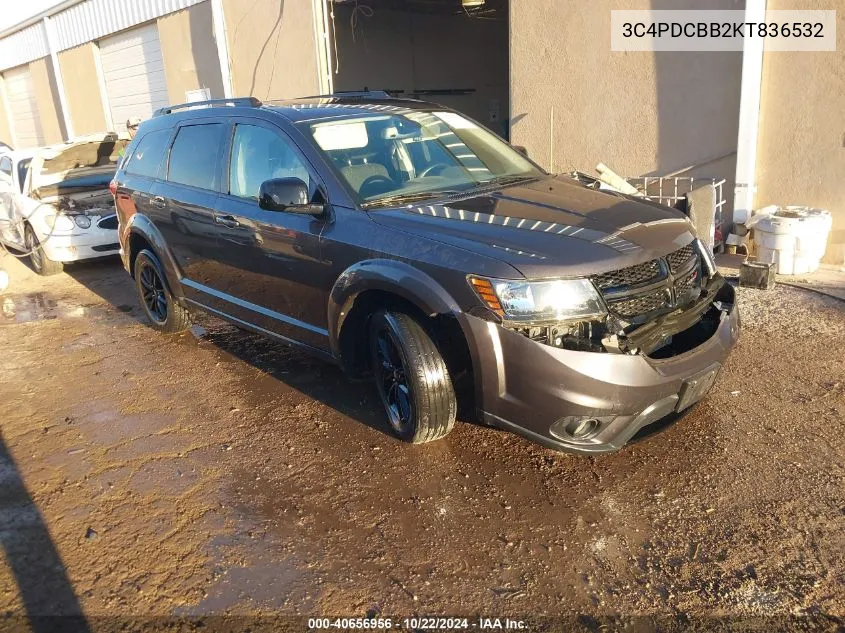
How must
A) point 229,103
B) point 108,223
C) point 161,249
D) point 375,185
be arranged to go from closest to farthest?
1. point 375,185
2. point 229,103
3. point 161,249
4. point 108,223

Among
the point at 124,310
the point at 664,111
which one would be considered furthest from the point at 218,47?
the point at 664,111

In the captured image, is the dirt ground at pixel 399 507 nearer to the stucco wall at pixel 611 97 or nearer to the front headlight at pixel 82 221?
the stucco wall at pixel 611 97

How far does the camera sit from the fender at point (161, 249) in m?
5.42

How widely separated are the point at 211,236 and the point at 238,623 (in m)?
2.87

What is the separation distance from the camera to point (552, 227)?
333cm

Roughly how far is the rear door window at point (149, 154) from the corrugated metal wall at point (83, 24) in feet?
27.0

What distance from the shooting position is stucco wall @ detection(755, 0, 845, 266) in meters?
6.58

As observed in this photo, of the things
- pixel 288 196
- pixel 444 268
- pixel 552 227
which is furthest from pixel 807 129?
pixel 288 196

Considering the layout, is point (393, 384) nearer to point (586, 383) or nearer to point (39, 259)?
point (586, 383)

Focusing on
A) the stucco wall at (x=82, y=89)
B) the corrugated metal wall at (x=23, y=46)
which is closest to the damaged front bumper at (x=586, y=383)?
the stucco wall at (x=82, y=89)

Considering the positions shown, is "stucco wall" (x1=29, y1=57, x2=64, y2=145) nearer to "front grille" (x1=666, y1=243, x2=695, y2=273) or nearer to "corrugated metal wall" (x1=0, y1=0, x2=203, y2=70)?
"corrugated metal wall" (x1=0, y1=0, x2=203, y2=70)

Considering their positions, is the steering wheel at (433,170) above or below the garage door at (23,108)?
below

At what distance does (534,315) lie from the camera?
3035 millimetres

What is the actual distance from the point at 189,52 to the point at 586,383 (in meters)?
12.9
